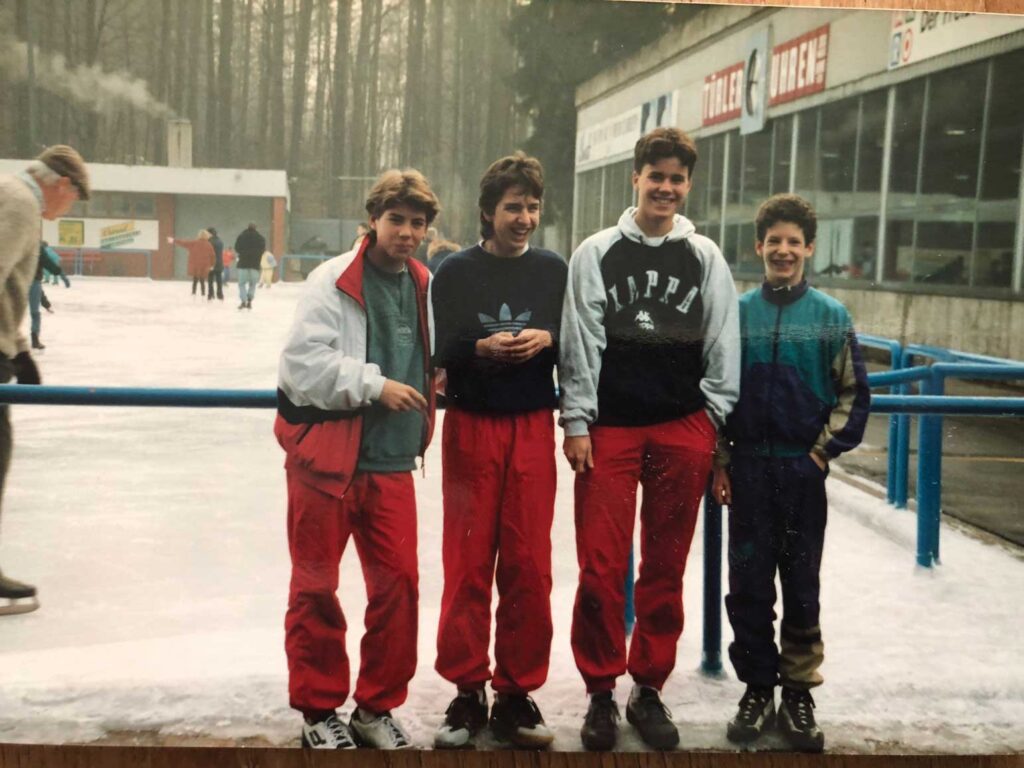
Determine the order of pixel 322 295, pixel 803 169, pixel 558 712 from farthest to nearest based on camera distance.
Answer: pixel 803 169, pixel 558 712, pixel 322 295

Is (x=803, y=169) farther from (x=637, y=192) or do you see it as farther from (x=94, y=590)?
Result: (x=94, y=590)

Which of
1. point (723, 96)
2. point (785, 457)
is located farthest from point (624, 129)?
point (785, 457)

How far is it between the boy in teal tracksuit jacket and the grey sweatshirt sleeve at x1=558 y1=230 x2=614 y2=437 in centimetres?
36

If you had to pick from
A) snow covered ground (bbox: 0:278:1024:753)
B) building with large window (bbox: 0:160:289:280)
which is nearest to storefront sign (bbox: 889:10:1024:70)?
snow covered ground (bbox: 0:278:1024:753)

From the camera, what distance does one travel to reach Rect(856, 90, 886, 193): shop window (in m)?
3.10

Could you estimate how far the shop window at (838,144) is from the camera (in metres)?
3.10

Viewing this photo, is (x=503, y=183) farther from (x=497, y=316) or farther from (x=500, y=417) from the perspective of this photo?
(x=500, y=417)

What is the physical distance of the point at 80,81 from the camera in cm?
313

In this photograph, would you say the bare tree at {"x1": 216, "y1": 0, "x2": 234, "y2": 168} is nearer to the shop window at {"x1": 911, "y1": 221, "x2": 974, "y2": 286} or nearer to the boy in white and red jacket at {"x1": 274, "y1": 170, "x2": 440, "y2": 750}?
the boy in white and red jacket at {"x1": 274, "y1": 170, "x2": 440, "y2": 750}

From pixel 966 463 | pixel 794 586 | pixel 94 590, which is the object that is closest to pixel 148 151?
pixel 94 590

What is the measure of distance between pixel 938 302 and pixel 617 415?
1.12m

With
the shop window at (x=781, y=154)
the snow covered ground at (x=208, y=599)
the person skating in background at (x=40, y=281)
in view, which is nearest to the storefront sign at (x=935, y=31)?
the shop window at (x=781, y=154)

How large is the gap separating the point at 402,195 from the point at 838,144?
126cm

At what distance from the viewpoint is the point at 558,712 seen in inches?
113
